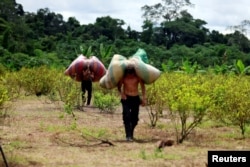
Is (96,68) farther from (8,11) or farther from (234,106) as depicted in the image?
(8,11)

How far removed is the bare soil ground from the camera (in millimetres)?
8109

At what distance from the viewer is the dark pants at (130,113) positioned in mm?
10539

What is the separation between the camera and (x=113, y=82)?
1056 cm

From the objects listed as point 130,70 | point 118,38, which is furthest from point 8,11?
point 130,70

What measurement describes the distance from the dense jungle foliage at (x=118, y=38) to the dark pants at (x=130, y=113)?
26492mm

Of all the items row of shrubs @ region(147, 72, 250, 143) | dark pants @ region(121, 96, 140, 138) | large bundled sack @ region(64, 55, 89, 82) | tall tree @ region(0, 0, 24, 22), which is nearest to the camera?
row of shrubs @ region(147, 72, 250, 143)

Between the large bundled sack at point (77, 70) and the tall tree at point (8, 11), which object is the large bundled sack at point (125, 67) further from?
the tall tree at point (8, 11)

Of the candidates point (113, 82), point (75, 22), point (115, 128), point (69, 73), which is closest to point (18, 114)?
point (69, 73)

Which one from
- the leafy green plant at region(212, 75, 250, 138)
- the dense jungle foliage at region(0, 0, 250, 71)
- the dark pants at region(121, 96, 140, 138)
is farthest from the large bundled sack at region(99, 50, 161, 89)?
the dense jungle foliage at region(0, 0, 250, 71)

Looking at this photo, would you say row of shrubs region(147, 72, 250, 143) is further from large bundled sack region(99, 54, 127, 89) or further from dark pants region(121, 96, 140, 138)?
large bundled sack region(99, 54, 127, 89)

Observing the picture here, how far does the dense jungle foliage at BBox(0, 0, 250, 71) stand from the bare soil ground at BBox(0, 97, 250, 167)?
23669 millimetres

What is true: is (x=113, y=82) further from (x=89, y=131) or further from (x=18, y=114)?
(x=18, y=114)

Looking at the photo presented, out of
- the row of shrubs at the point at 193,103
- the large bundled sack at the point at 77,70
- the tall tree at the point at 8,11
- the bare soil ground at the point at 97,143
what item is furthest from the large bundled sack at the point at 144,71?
the tall tree at the point at 8,11

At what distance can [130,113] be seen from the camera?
1065 centimetres
